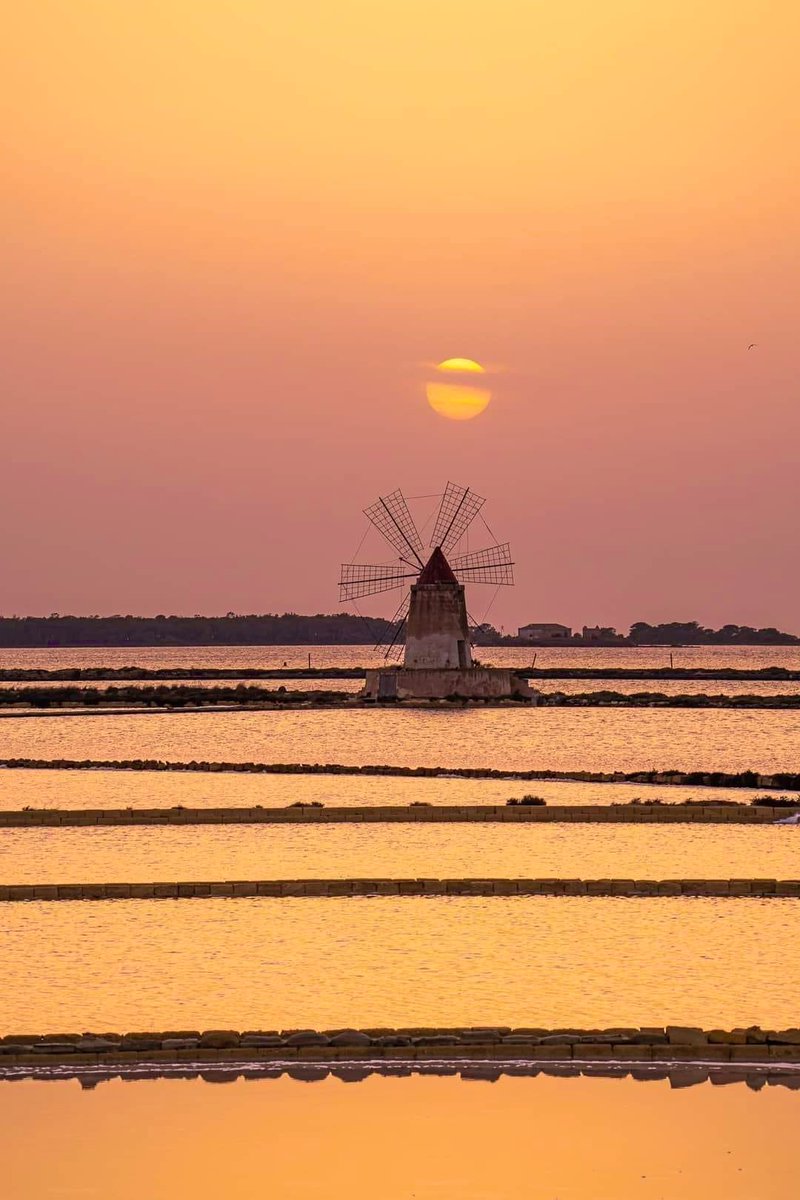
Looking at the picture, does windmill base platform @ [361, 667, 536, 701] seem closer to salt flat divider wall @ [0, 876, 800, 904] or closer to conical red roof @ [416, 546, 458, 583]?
conical red roof @ [416, 546, 458, 583]

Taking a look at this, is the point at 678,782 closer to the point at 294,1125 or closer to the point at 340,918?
the point at 340,918

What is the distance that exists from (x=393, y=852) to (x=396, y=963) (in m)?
6.76

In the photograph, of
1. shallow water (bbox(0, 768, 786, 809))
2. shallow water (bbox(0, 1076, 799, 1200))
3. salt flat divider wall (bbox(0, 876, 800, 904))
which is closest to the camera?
shallow water (bbox(0, 1076, 799, 1200))

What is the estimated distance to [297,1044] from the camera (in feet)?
27.8

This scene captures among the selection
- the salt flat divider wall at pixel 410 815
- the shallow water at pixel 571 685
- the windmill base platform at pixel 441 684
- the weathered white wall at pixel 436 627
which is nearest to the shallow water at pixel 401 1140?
the salt flat divider wall at pixel 410 815

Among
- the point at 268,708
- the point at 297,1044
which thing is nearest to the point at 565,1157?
the point at 297,1044

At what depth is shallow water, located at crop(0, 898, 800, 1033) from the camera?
31.8 feet

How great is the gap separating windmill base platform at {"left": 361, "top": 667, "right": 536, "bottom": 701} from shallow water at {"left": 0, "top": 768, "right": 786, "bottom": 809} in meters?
27.7

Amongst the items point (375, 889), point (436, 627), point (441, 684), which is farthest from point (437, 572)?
point (375, 889)

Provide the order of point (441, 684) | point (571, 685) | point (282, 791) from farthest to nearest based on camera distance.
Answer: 1. point (571, 685)
2. point (441, 684)
3. point (282, 791)

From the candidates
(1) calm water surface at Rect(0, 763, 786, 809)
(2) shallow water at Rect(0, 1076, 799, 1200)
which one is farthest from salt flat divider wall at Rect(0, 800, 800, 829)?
(2) shallow water at Rect(0, 1076, 799, 1200)

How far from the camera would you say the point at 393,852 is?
18.2m

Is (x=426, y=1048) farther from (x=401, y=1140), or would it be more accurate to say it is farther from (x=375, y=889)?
(x=375, y=889)

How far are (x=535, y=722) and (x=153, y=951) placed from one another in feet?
144
